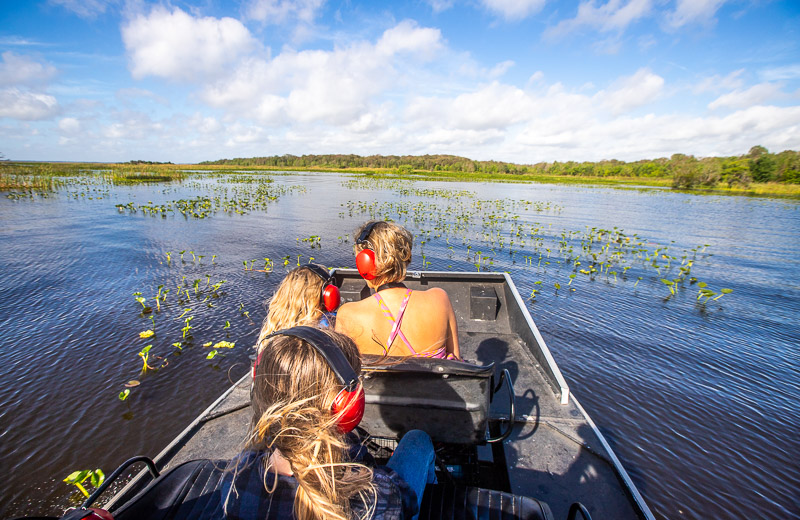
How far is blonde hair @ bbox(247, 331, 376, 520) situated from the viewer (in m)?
1.11

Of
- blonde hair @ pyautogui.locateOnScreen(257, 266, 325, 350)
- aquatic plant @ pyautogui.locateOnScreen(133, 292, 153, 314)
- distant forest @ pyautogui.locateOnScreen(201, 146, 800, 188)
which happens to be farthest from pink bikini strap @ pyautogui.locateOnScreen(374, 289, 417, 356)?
distant forest @ pyautogui.locateOnScreen(201, 146, 800, 188)

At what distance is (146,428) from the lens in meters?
4.59

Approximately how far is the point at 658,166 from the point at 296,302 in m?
112

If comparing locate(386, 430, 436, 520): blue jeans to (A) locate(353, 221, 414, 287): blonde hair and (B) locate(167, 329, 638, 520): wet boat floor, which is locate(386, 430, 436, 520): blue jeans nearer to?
(A) locate(353, 221, 414, 287): blonde hair

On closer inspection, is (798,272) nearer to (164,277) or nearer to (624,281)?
(624,281)

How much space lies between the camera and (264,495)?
1.17 metres

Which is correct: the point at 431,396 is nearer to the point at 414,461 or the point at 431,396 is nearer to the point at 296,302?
the point at 414,461

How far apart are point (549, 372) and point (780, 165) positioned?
82.5 meters

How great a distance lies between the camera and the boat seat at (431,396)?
89.6 inches

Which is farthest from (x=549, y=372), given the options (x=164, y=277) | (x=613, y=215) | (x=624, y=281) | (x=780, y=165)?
(x=780, y=165)

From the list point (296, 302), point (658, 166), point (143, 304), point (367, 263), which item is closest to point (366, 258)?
point (367, 263)

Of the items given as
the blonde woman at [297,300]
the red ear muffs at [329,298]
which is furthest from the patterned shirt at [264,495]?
the red ear muffs at [329,298]

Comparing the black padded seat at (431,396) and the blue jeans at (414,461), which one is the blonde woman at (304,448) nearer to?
the blue jeans at (414,461)

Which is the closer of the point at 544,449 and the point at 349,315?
the point at 349,315
